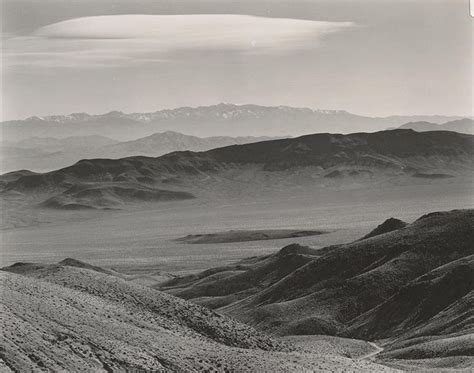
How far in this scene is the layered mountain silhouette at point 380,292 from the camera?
6278 centimetres

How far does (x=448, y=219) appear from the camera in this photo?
92375 millimetres

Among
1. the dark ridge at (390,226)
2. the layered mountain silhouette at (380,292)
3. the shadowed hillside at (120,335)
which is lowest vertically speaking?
the layered mountain silhouette at (380,292)

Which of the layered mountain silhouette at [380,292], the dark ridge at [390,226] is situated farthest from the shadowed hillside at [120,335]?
the dark ridge at [390,226]

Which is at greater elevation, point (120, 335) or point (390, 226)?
point (120, 335)

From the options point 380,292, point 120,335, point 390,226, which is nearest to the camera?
point 120,335

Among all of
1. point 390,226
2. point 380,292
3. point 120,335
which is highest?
point 120,335

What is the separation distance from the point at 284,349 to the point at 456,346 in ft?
36.0

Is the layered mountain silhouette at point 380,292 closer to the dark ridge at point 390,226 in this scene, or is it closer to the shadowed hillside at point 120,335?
the dark ridge at point 390,226

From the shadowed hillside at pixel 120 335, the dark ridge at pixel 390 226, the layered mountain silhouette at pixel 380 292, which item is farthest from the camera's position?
the dark ridge at pixel 390 226

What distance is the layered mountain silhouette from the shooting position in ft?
206

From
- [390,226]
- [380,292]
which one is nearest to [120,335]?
[380,292]

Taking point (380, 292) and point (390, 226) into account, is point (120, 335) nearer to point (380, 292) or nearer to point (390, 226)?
point (380, 292)

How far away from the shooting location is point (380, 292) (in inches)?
3150

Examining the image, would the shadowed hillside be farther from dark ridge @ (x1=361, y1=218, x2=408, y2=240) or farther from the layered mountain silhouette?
dark ridge @ (x1=361, y1=218, x2=408, y2=240)
